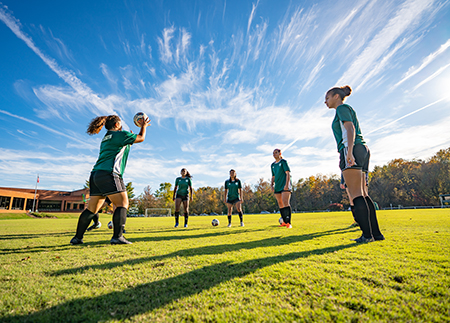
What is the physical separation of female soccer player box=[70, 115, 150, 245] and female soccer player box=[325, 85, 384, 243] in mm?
3904

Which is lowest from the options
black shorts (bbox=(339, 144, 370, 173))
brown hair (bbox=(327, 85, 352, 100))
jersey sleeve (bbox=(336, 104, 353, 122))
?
black shorts (bbox=(339, 144, 370, 173))

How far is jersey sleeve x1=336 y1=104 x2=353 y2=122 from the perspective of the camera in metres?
4.02

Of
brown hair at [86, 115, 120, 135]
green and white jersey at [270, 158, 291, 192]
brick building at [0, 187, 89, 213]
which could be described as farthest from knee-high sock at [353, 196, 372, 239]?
brick building at [0, 187, 89, 213]

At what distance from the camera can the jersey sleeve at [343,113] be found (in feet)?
13.2

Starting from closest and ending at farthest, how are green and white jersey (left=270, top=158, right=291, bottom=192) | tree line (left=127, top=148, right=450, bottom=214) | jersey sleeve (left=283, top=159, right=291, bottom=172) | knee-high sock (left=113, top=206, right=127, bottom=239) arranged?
knee-high sock (left=113, top=206, right=127, bottom=239) < jersey sleeve (left=283, top=159, right=291, bottom=172) < green and white jersey (left=270, top=158, right=291, bottom=192) < tree line (left=127, top=148, right=450, bottom=214)

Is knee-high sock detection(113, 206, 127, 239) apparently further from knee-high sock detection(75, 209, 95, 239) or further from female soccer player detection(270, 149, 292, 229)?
female soccer player detection(270, 149, 292, 229)

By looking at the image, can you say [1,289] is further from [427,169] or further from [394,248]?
[427,169]

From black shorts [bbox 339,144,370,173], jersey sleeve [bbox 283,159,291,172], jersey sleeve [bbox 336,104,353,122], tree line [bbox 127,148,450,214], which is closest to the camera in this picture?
black shorts [bbox 339,144,370,173]

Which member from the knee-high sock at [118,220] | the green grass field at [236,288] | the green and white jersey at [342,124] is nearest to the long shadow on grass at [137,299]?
the green grass field at [236,288]

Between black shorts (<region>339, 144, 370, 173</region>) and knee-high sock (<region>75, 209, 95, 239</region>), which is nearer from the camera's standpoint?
black shorts (<region>339, 144, 370, 173</region>)

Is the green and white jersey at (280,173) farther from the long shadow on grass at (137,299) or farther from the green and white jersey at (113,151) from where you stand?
the long shadow on grass at (137,299)

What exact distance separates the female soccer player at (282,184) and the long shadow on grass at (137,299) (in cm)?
516

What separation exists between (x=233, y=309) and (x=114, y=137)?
3.91 meters

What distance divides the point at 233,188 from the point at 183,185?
2184mm
